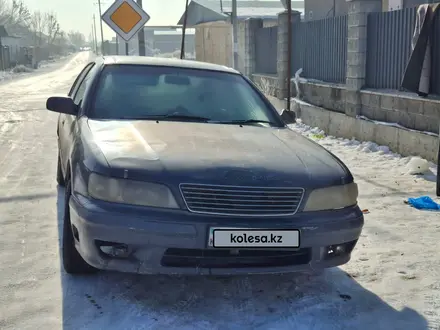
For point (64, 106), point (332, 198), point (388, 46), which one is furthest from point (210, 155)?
point (388, 46)

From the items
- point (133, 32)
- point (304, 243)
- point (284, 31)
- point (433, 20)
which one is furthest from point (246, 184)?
point (284, 31)

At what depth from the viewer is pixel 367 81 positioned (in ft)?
31.8

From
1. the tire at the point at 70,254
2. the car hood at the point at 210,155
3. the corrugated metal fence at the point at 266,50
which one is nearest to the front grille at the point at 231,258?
the car hood at the point at 210,155

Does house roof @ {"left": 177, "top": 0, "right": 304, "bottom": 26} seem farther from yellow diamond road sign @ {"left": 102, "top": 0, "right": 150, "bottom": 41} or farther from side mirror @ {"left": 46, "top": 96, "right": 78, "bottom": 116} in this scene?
side mirror @ {"left": 46, "top": 96, "right": 78, "bottom": 116}

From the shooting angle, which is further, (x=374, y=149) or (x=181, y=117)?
(x=374, y=149)

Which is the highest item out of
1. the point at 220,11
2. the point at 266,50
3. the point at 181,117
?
the point at 220,11

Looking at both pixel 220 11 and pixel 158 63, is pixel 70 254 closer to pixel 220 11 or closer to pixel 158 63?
pixel 158 63

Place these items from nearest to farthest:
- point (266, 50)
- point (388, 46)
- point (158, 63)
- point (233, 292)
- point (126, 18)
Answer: point (233, 292), point (158, 63), point (388, 46), point (126, 18), point (266, 50)

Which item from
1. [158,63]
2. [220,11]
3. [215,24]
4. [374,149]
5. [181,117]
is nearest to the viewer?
[181,117]

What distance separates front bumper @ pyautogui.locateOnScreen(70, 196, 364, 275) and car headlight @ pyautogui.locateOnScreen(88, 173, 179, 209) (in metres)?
0.04

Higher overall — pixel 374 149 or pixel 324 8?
pixel 324 8

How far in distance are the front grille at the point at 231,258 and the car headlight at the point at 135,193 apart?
275mm

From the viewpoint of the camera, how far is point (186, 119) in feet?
14.2

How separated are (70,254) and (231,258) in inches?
45.6
